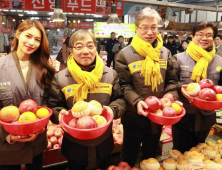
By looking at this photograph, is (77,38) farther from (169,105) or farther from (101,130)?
(169,105)

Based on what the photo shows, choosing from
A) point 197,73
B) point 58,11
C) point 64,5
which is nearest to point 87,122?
point 197,73

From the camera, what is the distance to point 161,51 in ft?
6.50

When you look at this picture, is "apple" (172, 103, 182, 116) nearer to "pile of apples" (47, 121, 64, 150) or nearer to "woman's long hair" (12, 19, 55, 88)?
"woman's long hair" (12, 19, 55, 88)

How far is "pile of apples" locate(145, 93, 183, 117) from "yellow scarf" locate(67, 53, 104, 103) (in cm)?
49

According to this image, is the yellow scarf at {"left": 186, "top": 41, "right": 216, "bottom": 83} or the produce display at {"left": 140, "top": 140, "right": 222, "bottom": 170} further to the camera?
the yellow scarf at {"left": 186, "top": 41, "right": 216, "bottom": 83}

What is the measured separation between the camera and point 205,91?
170 cm

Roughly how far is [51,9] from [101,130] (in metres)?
5.45

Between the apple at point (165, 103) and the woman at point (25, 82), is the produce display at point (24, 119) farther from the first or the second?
the apple at point (165, 103)

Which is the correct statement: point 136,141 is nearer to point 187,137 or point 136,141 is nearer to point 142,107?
point 142,107

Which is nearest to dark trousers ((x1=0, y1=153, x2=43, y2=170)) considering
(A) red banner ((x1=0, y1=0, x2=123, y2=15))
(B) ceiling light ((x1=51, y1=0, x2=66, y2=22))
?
(B) ceiling light ((x1=51, y1=0, x2=66, y2=22))

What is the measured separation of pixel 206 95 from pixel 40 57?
1.59m

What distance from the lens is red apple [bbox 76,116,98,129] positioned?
47.8 inches

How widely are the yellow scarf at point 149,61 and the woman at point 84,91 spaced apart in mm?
356

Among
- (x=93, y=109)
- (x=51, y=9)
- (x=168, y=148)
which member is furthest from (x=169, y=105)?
(x=51, y=9)
